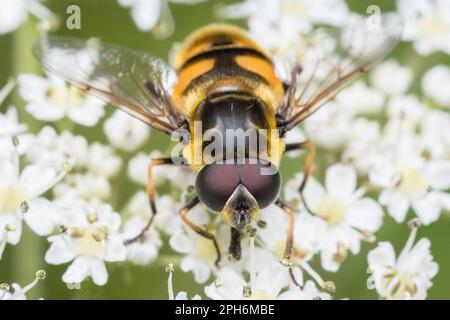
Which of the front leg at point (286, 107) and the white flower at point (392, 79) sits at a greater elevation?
the white flower at point (392, 79)

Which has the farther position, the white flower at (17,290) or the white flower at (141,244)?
the white flower at (141,244)

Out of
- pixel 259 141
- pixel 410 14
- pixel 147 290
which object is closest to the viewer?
pixel 259 141

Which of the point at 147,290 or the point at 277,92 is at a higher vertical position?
the point at 277,92

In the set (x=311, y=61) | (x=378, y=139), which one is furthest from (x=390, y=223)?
(x=311, y=61)

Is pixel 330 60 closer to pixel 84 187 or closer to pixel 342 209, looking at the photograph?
pixel 342 209

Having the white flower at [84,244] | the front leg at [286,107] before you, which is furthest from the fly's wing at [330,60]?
the white flower at [84,244]

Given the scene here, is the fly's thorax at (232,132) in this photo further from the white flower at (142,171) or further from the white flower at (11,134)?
the white flower at (11,134)

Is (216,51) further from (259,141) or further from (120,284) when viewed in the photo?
(120,284)
